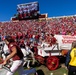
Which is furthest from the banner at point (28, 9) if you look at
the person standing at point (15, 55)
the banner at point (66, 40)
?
the person standing at point (15, 55)

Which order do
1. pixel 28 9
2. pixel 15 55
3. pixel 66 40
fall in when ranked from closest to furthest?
pixel 15 55
pixel 66 40
pixel 28 9

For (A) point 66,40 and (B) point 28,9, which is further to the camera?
(B) point 28,9

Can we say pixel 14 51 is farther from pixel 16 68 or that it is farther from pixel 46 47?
pixel 46 47

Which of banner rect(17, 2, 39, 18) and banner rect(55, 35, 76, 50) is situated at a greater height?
banner rect(17, 2, 39, 18)

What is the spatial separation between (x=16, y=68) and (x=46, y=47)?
566 centimetres

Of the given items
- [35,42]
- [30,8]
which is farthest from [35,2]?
[35,42]

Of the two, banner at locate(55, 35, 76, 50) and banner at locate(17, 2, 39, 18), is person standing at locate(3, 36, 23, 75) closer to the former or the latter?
banner at locate(55, 35, 76, 50)

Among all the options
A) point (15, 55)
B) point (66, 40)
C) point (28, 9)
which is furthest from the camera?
point (28, 9)

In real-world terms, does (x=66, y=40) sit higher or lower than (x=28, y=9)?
lower

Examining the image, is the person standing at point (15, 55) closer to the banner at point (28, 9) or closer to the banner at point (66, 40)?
the banner at point (66, 40)

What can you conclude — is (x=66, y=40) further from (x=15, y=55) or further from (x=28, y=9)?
(x=28, y=9)

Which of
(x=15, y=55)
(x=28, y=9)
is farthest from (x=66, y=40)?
(x=28, y=9)

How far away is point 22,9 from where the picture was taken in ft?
225

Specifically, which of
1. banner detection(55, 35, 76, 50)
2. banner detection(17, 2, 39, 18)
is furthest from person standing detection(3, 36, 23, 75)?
banner detection(17, 2, 39, 18)
